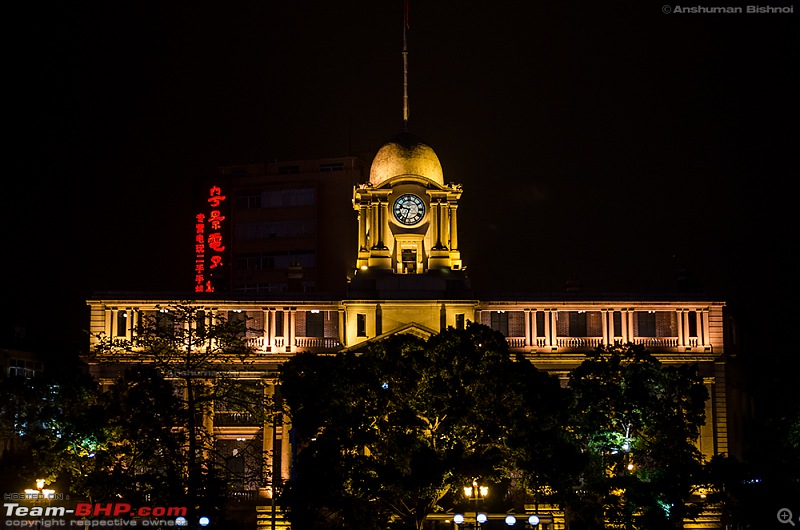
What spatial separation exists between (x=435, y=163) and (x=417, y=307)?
13108mm

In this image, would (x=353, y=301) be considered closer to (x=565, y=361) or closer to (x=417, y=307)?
(x=417, y=307)

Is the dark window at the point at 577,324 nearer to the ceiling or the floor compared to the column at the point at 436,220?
nearer to the floor

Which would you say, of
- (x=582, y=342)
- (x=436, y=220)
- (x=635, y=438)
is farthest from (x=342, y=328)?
(x=635, y=438)

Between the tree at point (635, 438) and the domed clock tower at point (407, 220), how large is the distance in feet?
94.7

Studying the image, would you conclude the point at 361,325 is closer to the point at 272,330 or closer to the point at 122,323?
the point at 272,330

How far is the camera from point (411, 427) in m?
77.8

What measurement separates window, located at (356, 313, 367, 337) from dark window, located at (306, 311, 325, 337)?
322 centimetres

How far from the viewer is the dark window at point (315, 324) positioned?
11025cm

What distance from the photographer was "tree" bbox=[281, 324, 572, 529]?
75.8m

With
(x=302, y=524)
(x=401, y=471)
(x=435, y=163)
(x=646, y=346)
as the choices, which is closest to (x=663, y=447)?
(x=401, y=471)

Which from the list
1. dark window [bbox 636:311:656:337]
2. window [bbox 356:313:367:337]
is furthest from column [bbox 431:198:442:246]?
dark window [bbox 636:311:656:337]

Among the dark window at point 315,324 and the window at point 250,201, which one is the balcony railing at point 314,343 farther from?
the window at point 250,201

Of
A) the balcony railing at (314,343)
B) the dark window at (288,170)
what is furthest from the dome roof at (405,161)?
the dark window at (288,170)

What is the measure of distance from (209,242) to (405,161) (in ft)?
113
